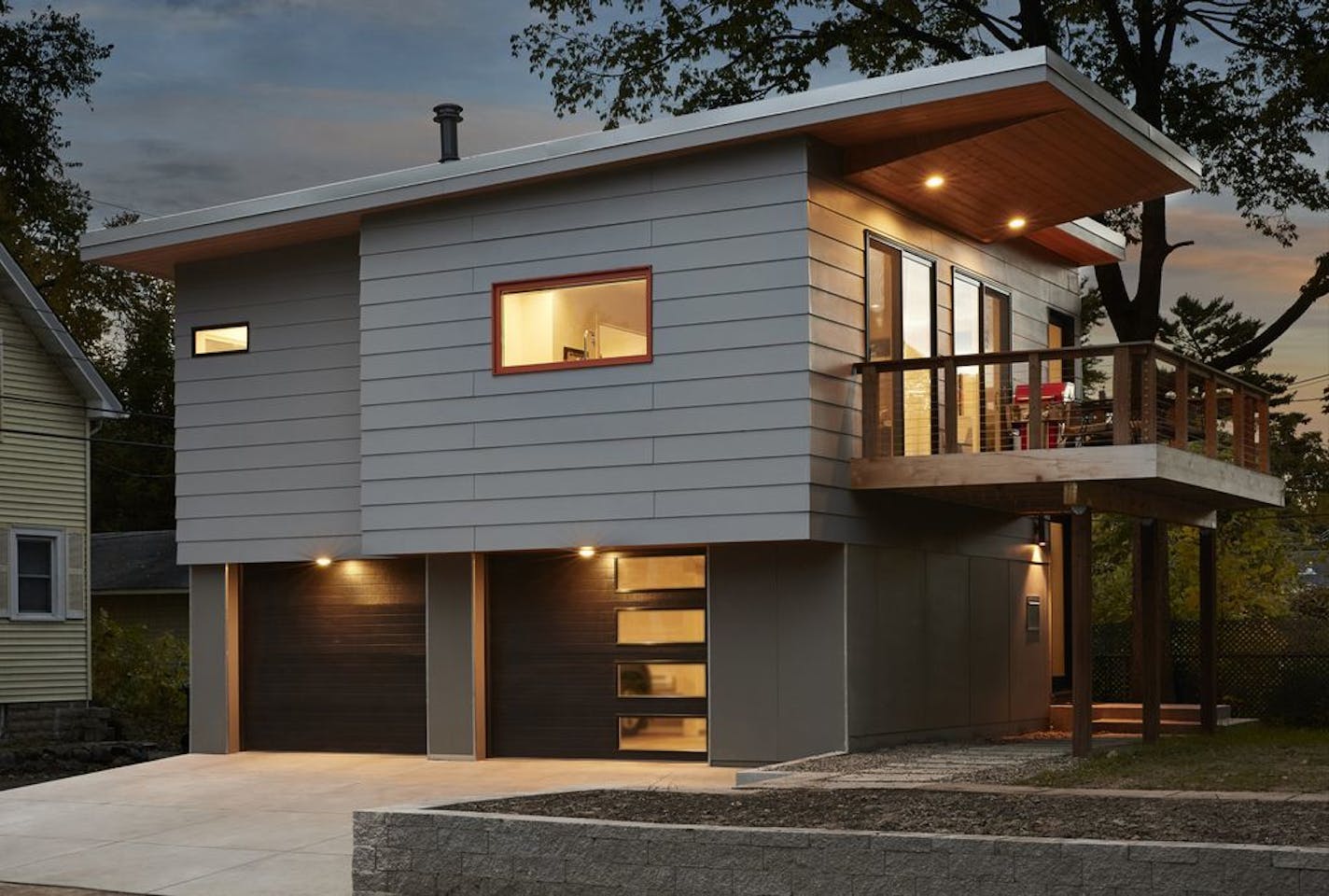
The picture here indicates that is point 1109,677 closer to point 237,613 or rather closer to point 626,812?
point 237,613

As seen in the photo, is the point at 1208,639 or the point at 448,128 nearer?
the point at 1208,639

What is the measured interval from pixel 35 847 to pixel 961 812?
23.4ft

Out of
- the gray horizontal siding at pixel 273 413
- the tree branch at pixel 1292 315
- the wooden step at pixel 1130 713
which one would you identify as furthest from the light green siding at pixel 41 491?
the tree branch at pixel 1292 315

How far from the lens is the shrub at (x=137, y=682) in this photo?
2612 cm

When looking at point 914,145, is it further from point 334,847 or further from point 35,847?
point 35,847

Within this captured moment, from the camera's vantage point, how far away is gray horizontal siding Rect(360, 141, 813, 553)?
1454cm

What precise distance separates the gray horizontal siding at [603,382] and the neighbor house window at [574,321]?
0.39 ft

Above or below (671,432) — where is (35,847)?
below

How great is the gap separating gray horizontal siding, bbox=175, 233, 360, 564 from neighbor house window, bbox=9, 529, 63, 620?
5.92 metres

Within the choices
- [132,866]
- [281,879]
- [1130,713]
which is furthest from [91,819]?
[1130,713]

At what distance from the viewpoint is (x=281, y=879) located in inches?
431

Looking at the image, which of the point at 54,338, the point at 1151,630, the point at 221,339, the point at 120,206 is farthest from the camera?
the point at 120,206

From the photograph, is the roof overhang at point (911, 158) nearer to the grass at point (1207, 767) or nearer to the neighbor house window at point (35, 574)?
the grass at point (1207, 767)

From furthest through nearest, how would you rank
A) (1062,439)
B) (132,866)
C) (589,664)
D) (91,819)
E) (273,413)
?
(273,413) < (589,664) < (1062,439) < (91,819) < (132,866)
